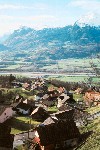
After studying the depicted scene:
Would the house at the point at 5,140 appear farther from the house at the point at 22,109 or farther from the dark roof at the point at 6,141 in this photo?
the house at the point at 22,109

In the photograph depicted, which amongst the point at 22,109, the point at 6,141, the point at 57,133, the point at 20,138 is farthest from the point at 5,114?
the point at 57,133

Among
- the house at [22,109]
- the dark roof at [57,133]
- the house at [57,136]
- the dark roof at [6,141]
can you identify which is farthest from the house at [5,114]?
the dark roof at [57,133]

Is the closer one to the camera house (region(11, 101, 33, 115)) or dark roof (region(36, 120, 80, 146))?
dark roof (region(36, 120, 80, 146))

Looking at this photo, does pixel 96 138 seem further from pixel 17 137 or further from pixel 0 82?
pixel 0 82

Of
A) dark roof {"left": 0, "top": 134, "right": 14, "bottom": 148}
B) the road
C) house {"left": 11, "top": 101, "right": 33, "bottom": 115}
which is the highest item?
dark roof {"left": 0, "top": 134, "right": 14, "bottom": 148}

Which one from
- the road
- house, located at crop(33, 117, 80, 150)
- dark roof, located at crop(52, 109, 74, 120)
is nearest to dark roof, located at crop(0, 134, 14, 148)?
house, located at crop(33, 117, 80, 150)

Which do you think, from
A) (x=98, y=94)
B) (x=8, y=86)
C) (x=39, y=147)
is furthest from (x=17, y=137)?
(x=8, y=86)

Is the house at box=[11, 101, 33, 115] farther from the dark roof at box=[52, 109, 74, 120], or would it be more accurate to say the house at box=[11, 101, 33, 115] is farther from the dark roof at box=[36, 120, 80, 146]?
the dark roof at box=[36, 120, 80, 146]

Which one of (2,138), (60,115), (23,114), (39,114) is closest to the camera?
(2,138)
